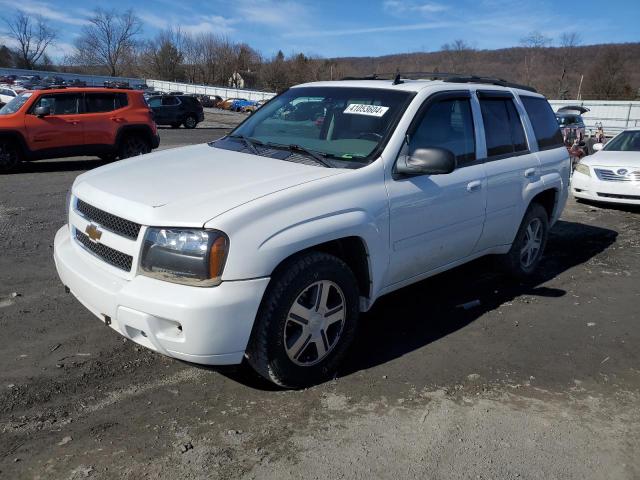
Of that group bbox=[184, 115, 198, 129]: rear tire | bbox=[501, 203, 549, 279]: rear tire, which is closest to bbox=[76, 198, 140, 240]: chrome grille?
bbox=[501, 203, 549, 279]: rear tire

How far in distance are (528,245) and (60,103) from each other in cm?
1061

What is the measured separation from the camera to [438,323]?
14.9ft

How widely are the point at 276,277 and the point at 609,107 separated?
116 feet

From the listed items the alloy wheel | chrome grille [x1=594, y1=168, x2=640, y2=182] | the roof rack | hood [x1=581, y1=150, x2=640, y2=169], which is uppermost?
the roof rack

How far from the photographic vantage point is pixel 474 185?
14.2 feet

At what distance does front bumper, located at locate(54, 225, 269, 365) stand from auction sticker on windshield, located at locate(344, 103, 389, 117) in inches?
65.7

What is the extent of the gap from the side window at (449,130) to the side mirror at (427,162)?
0.60ft

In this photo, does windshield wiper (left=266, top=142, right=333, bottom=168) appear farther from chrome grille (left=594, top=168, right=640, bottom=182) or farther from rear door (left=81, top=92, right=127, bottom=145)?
rear door (left=81, top=92, right=127, bottom=145)

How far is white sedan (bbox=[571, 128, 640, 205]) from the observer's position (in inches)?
368

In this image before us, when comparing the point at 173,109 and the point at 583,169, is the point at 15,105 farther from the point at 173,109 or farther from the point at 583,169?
the point at 173,109

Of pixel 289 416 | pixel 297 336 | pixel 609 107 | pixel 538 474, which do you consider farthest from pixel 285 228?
pixel 609 107

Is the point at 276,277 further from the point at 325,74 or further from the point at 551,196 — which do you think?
the point at 325,74

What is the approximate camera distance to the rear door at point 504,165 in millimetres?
4637

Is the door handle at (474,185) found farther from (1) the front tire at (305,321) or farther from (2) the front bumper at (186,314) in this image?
(2) the front bumper at (186,314)
